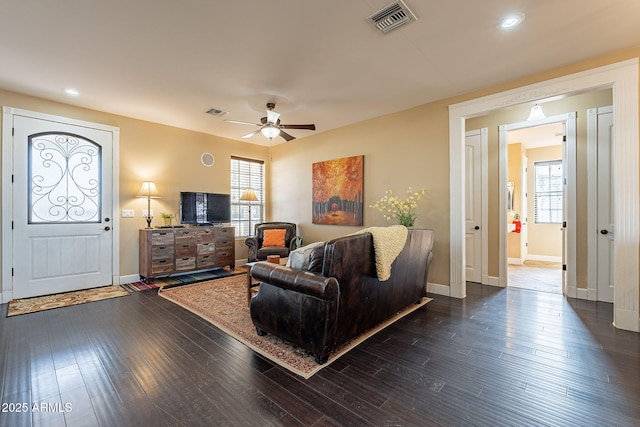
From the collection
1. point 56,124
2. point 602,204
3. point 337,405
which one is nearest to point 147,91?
point 56,124

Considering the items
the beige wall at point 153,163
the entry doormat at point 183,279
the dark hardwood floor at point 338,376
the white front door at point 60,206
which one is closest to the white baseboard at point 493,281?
the dark hardwood floor at point 338,376

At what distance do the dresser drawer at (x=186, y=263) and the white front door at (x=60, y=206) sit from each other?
3.30 ft

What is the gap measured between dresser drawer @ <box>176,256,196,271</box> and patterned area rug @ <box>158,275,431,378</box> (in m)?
0.57

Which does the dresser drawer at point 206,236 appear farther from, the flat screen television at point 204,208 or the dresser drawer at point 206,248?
the flat screen television at point 204,208

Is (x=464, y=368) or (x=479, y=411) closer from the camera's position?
(x=479, y=411)

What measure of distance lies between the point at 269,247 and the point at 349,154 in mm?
2354

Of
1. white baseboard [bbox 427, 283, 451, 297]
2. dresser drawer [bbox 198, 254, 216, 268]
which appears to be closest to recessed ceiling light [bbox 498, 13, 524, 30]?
white baseboard [bbox 427, 283, 451, 297]

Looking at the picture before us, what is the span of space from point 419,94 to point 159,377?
426 centimetres

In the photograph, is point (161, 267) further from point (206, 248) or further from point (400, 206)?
point (400, 206)

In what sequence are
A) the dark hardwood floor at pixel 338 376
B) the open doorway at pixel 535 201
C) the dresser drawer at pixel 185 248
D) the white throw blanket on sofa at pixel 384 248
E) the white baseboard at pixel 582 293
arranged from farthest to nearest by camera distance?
the open doorway at pixel 535 201 → the dresser drawer at pixel 185 248 → the white baseboard at pixel 582 293 → the white throw blanket on sofa at pixel 384 248 → the dark hardwood floor at pixel 338 376

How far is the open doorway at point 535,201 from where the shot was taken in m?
6.21

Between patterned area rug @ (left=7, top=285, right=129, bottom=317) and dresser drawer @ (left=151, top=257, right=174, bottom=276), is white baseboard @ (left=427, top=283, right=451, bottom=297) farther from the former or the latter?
patterned area rug @ (left=7, top=285, right=129, bottom=317)

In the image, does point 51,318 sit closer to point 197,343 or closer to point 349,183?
point 197,343

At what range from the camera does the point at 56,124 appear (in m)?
4.06
